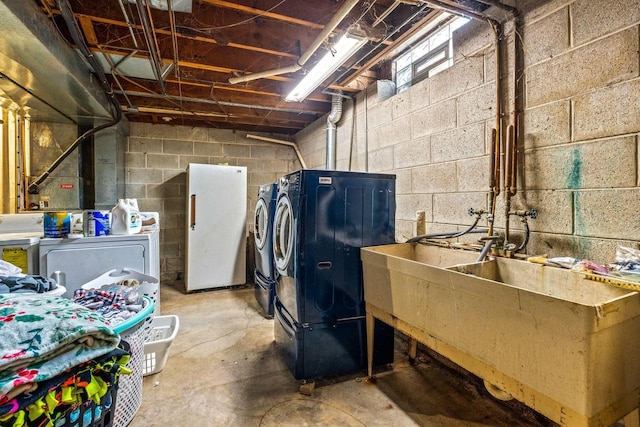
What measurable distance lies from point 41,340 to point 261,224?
270 centimetres

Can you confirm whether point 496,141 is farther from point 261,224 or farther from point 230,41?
point 261,224

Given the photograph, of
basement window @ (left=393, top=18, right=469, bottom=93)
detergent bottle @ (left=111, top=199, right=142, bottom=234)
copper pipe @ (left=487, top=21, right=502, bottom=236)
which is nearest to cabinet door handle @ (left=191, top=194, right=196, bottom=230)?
detergent bottle @ (left=111, top=199, right=142, bottom=234)

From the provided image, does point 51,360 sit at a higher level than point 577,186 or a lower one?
lower

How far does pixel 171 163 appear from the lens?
4594mm

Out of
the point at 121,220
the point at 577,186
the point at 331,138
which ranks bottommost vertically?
the point at 121,220

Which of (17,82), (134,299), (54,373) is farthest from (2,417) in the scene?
(17,82)

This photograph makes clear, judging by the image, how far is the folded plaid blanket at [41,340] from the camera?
27.7 inches

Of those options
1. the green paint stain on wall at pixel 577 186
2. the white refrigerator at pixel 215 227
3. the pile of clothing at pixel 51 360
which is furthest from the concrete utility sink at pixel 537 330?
the white refrigerator at pixel 215 227

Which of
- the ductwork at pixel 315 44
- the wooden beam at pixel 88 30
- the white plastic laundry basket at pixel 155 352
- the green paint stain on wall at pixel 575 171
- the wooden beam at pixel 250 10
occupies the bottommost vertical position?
the white plastic laundry basket at pixel 155 352

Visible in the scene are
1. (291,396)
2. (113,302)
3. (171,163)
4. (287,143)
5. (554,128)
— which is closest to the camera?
(113,302)

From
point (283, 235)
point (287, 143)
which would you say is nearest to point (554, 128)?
point (283, 235)

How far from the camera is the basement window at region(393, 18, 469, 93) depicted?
228cm

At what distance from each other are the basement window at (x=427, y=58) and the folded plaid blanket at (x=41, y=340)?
2.54m

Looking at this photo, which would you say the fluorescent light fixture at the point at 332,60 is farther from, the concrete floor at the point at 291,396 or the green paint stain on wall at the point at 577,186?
the concrete floor at the point at 291,396
